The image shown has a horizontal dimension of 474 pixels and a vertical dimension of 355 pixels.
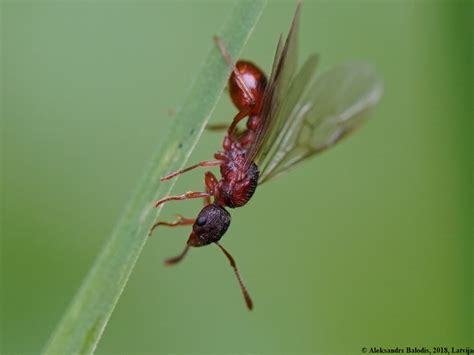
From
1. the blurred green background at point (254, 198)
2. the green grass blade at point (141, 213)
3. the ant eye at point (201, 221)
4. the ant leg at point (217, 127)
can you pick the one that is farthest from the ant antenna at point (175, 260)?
the green grass blade at point (141, 213)

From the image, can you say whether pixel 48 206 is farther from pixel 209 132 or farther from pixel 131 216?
pixel 131 216

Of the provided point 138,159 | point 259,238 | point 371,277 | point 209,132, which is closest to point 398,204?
point 371,277

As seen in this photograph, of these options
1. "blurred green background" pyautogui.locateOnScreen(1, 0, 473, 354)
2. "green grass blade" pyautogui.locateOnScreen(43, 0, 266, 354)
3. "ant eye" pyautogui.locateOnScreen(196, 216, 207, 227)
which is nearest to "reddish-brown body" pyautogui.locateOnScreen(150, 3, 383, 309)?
"ant eye" pyautogui.locateOnScreen(196, 216, 207, 227)

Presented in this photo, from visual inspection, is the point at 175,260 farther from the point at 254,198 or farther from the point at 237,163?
the point at 254,198

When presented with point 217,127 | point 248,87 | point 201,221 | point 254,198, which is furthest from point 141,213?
point 254,198

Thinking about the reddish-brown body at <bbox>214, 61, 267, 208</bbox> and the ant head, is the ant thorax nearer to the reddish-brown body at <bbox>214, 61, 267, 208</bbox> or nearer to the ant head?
the reddish-brown body at <bbox>214, 61, 267, 208</bbox>
